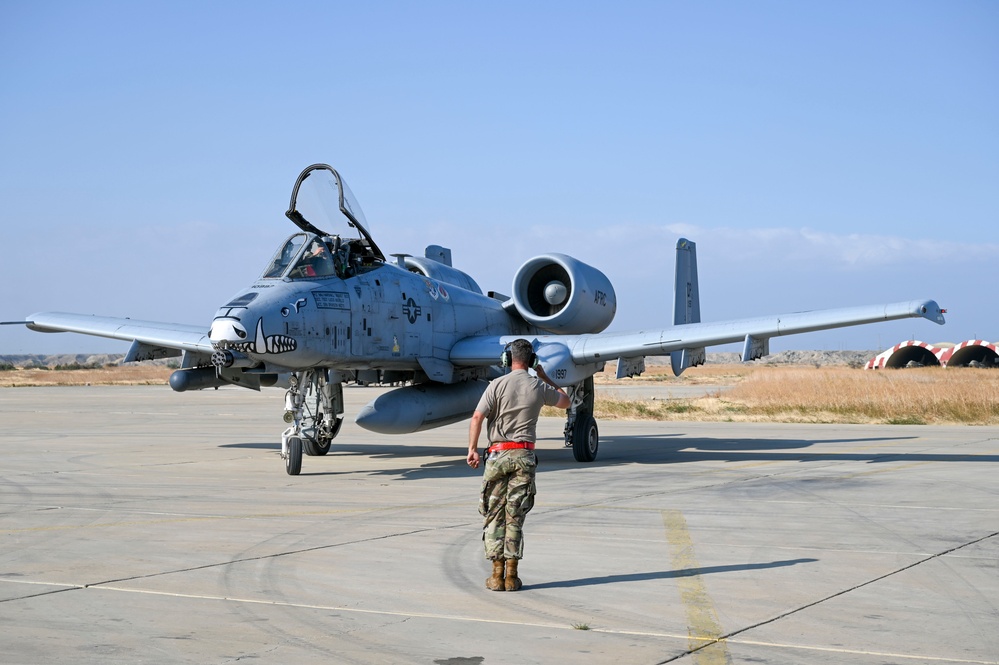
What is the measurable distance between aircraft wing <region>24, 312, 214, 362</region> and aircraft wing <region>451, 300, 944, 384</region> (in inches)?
195

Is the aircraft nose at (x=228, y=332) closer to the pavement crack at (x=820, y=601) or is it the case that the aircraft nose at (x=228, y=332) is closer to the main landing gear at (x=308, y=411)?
the main landing gear at (x=308, y=411)

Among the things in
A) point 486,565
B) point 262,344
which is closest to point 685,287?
point 262,344

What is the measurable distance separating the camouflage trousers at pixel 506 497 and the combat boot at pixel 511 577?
0.28 feet

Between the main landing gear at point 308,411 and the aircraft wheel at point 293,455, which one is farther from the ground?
the main landing gear at point 308,411

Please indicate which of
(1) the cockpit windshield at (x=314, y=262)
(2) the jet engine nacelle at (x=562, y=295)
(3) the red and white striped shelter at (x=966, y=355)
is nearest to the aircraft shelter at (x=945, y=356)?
(3) the red and white striped shelter at (x=966, y=355)

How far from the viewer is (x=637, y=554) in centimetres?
828

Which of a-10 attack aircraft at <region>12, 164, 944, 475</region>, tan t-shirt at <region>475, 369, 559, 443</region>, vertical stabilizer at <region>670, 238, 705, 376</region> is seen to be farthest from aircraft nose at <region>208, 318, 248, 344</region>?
vertical stabilizer at <region>670, 238, 705, 376</region>

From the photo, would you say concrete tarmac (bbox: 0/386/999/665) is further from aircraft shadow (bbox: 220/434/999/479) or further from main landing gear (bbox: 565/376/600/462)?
main landing gear (bbox: 565/376/600/462)

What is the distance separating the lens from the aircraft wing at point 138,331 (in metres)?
18.9

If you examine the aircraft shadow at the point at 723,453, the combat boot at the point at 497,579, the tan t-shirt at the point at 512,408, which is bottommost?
the combat boot at the point at 497,579

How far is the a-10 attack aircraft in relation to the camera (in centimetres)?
1455

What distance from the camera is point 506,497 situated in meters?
7.37

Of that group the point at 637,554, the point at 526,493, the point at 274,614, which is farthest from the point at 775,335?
the point at 274,614

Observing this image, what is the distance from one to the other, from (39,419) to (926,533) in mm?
25698
